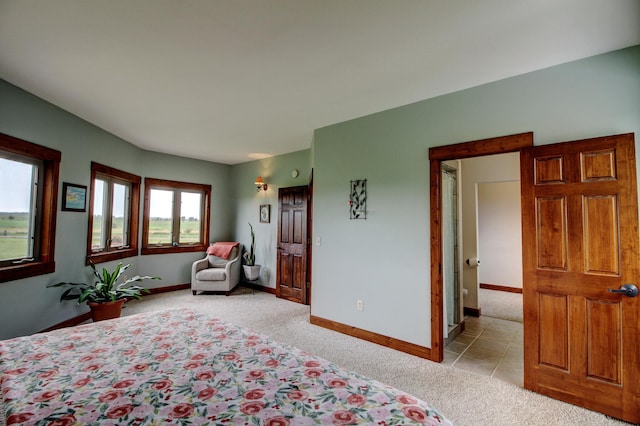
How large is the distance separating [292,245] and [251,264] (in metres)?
1.11

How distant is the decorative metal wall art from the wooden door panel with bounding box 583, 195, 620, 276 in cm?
197

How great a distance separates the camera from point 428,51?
2238mm

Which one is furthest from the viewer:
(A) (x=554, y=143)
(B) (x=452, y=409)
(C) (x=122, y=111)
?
(C) (x=122, y=111)

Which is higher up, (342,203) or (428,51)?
(428,51)

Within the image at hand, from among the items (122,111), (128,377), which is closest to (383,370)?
(128,377)

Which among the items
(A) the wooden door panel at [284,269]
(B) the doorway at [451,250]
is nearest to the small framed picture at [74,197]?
(A) the wooden door panel at [284,269]

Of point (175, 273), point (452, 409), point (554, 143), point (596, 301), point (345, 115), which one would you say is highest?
point (345, 115)

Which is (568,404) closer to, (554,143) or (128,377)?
(554,143)

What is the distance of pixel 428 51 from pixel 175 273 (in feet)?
18.6

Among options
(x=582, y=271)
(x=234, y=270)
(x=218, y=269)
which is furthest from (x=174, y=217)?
(x=582, y=271)

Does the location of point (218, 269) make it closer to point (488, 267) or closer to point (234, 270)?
point (234, 270)

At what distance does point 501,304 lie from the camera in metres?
5.04

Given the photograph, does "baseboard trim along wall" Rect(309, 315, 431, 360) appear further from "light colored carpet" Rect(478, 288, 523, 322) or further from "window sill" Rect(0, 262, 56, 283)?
"window sill" Rect(0, 262, 56, 283)

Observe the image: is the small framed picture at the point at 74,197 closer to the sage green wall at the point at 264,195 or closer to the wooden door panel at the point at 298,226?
the sage green wall at the point at 264,195
